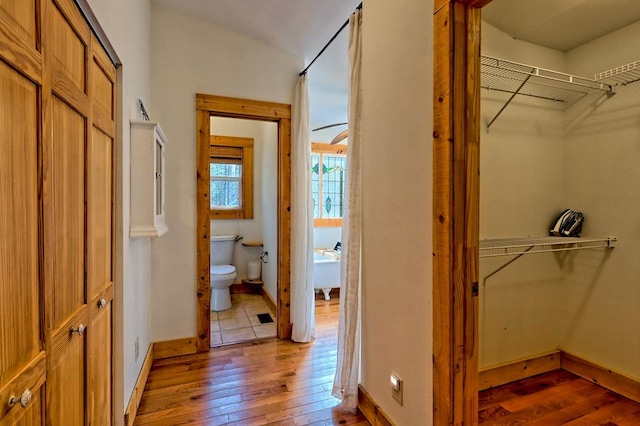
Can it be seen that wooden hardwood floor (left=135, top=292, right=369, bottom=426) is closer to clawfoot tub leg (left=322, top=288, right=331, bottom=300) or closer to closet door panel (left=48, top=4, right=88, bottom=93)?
clawfoot tub leg (left=322, top=288, right=331, bottom=300)

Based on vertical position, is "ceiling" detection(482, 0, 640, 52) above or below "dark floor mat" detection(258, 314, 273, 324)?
above

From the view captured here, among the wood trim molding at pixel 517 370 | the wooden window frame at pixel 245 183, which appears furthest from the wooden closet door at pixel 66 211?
the wooden window frame at pixel 245 183

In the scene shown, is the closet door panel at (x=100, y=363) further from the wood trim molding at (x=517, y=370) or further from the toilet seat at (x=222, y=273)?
the wood trim molding at (x=517, y=370)

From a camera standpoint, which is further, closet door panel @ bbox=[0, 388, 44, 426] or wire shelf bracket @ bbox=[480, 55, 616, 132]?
wire shelf bracket @ bbox=[480, 55, 616, 132]

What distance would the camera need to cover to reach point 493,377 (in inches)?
85.7

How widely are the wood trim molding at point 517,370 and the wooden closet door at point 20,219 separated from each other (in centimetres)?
237

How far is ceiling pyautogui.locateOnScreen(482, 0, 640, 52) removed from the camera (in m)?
1.85

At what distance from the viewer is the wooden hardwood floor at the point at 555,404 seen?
6.09 ft

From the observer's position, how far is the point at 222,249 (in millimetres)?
4449

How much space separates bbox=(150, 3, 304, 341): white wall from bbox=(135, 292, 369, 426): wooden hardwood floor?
41 centimetres

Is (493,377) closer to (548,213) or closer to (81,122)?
(548,213)

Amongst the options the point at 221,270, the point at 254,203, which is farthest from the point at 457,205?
the point at 254,203

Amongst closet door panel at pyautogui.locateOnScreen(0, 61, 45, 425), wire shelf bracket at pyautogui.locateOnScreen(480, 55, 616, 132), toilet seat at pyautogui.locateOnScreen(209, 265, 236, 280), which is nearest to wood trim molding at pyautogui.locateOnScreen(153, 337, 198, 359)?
toilet seat at pyautogui.locateOnScreen(209, 265, 236, 280)

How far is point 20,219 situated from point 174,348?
2215mm
